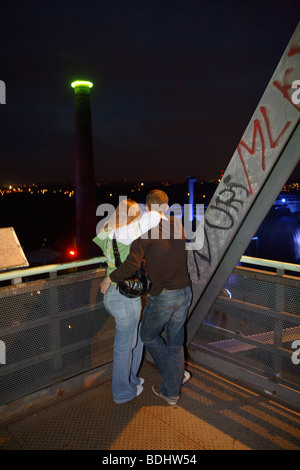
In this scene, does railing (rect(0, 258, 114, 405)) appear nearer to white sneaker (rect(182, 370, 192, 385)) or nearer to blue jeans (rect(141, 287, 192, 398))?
blue jeans (rect(141, 287, 192, 398))

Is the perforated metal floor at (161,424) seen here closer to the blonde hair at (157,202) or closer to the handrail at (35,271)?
the handrail at (35,271)

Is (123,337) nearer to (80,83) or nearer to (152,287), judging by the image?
(152,287)

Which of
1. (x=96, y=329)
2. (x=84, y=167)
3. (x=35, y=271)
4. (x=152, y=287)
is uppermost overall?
(x=84, y=167)

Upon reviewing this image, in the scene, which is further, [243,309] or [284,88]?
[243,309]

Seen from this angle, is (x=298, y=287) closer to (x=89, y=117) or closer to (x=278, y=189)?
(x=278, y=189)

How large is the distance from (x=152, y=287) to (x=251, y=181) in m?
1.42

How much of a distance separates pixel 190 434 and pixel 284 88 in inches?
126

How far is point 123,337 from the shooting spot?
10.8ft

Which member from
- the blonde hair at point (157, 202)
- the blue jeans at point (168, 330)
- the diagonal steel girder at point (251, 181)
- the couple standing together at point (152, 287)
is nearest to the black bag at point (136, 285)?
the couple standing together at point (152, 287)

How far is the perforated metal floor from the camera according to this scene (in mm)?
2832

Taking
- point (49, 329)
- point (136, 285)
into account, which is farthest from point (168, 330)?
point (49, 329)

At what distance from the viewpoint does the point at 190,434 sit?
293 centimetres

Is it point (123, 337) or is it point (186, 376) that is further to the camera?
point (186, 376)
